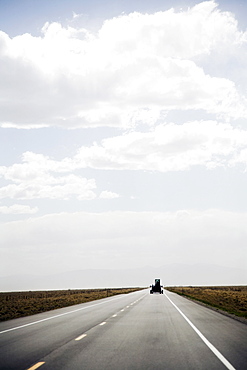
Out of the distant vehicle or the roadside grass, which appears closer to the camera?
the roadside grass

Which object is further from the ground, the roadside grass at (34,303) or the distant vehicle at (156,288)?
the distant vehicle at (156,288)

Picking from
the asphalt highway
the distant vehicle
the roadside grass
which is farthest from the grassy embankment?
the roadside grass

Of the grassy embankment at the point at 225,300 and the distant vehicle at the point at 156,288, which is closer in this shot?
the grassy embankment at the point at 225,300

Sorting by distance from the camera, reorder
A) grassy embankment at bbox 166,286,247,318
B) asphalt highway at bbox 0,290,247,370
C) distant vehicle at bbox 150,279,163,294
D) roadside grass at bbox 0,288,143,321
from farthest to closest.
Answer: distant vehicle at bbox 150,279,163,294 → grassy embankment at bbox 166,286,247,318 → roadside grass at bbox 0,288,143,321 → asphalt highway at bbox 0,290,247,370

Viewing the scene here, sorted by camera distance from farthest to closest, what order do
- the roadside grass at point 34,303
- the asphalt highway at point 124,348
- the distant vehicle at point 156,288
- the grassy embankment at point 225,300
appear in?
the distant vehicle at point 156,288 < the grassy embankment at point 225,300 < the roadside grass at point 34,303 < the asphalt highway at point 124,348

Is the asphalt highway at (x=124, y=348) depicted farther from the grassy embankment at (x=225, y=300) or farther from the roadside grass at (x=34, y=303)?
the roadside grass at (x=34, y=303)

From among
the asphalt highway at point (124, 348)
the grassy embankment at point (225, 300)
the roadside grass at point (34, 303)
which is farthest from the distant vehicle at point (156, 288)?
the asphalt highway at point (124, 348)

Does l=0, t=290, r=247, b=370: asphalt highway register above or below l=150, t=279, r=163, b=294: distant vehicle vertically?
below

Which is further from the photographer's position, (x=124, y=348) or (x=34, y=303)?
(x=34, y=303)

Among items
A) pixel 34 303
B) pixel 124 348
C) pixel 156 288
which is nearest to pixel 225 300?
pixel 34 303

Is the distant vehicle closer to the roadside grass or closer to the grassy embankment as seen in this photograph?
the grassy embankment

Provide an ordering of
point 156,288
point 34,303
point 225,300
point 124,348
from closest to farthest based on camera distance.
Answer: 1. point 124,348
2. point 34,303
3. point 225,300
4. point 156,288

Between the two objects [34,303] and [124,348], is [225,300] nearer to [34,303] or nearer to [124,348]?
[34,303]

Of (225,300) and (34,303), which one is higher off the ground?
(225,300)
